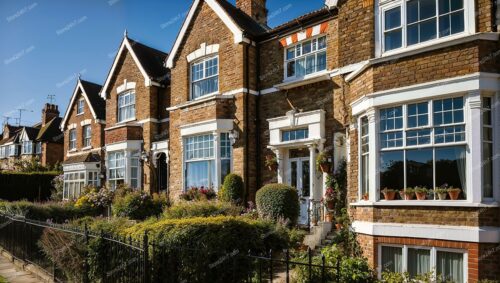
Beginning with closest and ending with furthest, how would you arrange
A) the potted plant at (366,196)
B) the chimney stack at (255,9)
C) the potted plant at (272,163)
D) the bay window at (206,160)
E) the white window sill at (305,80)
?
the potted plant at (366,196) < the white window sill at (305,80) < the potted plant at (272,163) < the bay window at (206,160) < the chimney stack at (255,9)

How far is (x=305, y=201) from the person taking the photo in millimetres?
13461

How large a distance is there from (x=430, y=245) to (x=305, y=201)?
561 cm

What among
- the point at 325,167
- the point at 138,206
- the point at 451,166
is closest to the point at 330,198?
the point at 325,167

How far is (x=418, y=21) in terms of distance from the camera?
368 inches

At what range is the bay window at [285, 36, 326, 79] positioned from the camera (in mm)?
13820

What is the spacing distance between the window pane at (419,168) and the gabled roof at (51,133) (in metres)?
36.0

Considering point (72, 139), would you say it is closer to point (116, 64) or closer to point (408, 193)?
point (116, 64)

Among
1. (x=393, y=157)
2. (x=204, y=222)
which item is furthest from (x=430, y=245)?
(x=204, y=222)

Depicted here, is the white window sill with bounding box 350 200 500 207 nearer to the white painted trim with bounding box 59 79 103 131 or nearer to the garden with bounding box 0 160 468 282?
the garden with bounding box 0 160 468 282

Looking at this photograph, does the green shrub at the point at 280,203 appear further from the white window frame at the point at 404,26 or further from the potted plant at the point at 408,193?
the white window frame at the point at 404,26

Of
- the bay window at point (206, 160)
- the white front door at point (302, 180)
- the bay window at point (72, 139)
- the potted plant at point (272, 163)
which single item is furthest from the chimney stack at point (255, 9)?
the bay window at point (72, 139)

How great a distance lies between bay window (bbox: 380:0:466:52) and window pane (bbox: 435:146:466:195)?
2621 millimetres

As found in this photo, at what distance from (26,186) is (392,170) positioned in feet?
98.4

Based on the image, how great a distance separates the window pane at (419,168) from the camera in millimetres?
8422
